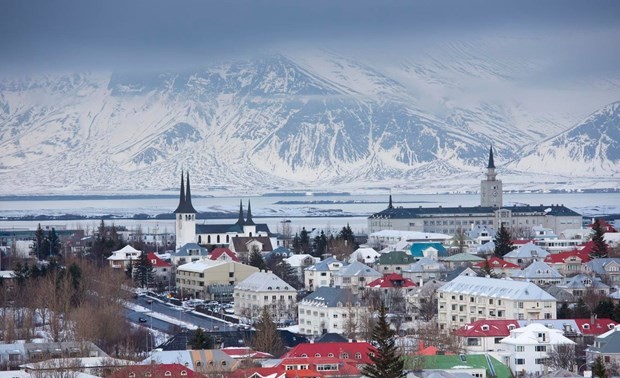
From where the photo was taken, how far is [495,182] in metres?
128

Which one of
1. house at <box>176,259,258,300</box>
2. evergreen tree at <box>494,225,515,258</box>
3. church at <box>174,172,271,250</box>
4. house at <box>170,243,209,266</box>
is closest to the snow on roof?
house at <box>176,259,258,300</box>

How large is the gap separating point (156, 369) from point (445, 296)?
19609mm

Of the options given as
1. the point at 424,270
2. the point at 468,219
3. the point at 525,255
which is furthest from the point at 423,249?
the point at 468,219

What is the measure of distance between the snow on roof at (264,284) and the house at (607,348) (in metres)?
18.4

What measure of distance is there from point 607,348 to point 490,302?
11.7 meters

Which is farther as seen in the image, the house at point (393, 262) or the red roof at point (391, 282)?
the house at point (393, 262)

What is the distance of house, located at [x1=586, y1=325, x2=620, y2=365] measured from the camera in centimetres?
4181

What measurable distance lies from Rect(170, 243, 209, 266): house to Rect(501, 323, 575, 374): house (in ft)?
114

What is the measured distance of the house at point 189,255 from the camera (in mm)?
80688

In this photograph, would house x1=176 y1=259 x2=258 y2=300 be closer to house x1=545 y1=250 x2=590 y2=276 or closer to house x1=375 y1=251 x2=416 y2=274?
house x1=375 y1=251 x2=416 y2=274

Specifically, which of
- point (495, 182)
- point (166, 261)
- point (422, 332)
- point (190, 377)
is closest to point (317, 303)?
point (422, 332)

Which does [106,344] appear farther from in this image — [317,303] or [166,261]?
[166,261]

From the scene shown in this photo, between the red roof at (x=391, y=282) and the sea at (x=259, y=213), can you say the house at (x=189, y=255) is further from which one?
the sea at (x=259, y=213)

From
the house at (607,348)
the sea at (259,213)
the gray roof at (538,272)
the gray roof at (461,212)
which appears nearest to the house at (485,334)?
the house at (607,348)
